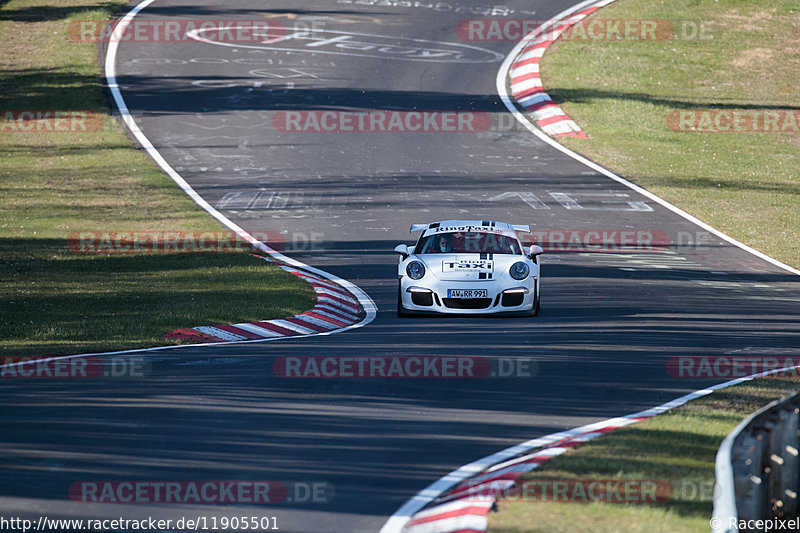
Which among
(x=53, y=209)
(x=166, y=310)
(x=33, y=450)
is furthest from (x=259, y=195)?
(x=33, y=450)

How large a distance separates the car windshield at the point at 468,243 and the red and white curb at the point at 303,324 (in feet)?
4.50

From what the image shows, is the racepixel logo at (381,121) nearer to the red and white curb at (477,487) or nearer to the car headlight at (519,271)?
the car headlight at (519,271)

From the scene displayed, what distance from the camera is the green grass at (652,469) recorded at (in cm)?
652

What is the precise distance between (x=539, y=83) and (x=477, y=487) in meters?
24.9

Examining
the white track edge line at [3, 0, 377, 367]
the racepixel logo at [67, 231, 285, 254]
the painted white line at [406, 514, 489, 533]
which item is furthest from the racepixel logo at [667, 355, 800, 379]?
the racepixel logo at [67, 231, 285, 254]

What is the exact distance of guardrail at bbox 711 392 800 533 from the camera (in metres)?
6.45

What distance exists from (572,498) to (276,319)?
26.8ft

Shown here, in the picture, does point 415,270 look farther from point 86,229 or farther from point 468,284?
point 86,229

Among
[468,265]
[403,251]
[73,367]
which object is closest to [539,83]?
[403,251]

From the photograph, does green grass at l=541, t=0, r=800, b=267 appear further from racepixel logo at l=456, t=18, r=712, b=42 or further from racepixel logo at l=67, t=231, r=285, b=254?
racepixel logo at l=67, t=231, r=285, b=254

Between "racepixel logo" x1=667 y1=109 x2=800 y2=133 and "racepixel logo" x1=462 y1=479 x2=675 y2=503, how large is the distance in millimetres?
23067

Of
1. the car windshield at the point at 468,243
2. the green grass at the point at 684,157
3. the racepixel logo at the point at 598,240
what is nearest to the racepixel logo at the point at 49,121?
the green grass at the point at 684,157

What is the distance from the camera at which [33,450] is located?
8.02 m

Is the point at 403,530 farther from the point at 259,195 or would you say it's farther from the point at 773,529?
the point at 259,195
